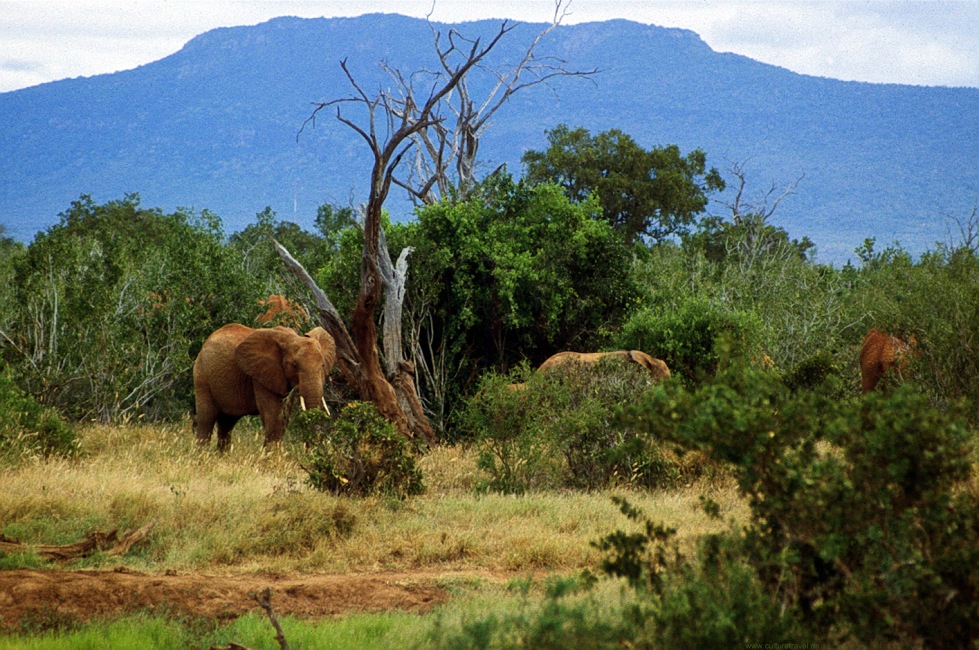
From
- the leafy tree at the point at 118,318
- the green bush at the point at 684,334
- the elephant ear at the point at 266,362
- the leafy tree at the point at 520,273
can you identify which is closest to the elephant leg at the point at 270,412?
the elephant ear at the point at 266,362

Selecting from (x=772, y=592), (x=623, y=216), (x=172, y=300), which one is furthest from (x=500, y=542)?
(x=623, y=216)

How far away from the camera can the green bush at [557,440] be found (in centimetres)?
1191

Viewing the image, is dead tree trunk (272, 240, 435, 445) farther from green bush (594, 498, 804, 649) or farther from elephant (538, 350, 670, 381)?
green bush (594, 498, 804, 649)

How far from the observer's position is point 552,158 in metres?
33.7

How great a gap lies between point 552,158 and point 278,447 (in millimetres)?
21603

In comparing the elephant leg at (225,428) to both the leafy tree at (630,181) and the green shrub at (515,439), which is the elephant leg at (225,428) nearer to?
the green shrub at (515,439)

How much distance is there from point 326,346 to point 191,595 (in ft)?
24.4

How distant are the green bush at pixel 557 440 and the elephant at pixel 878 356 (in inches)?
193

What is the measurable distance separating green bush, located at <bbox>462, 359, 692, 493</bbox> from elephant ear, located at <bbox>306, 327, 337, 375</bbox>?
2.57 metres

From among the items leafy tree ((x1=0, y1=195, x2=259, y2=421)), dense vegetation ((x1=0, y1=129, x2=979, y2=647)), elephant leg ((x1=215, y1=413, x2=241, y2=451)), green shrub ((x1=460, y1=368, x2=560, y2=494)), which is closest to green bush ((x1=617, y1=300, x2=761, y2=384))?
dense vegetation ((x1=0, y1=129, x2=979, y2=647))

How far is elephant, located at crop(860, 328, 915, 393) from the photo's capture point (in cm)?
1570

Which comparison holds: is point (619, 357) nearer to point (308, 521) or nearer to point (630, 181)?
point (308, 521)

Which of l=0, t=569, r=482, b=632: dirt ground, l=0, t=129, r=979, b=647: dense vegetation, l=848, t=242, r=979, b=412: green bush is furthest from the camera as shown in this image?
l=848, t=242, r=979, b=412: green bush

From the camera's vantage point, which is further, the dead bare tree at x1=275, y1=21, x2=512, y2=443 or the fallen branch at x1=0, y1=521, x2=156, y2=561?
the dead bare tree at x1=275, y1=21, x2=512, y2=443
